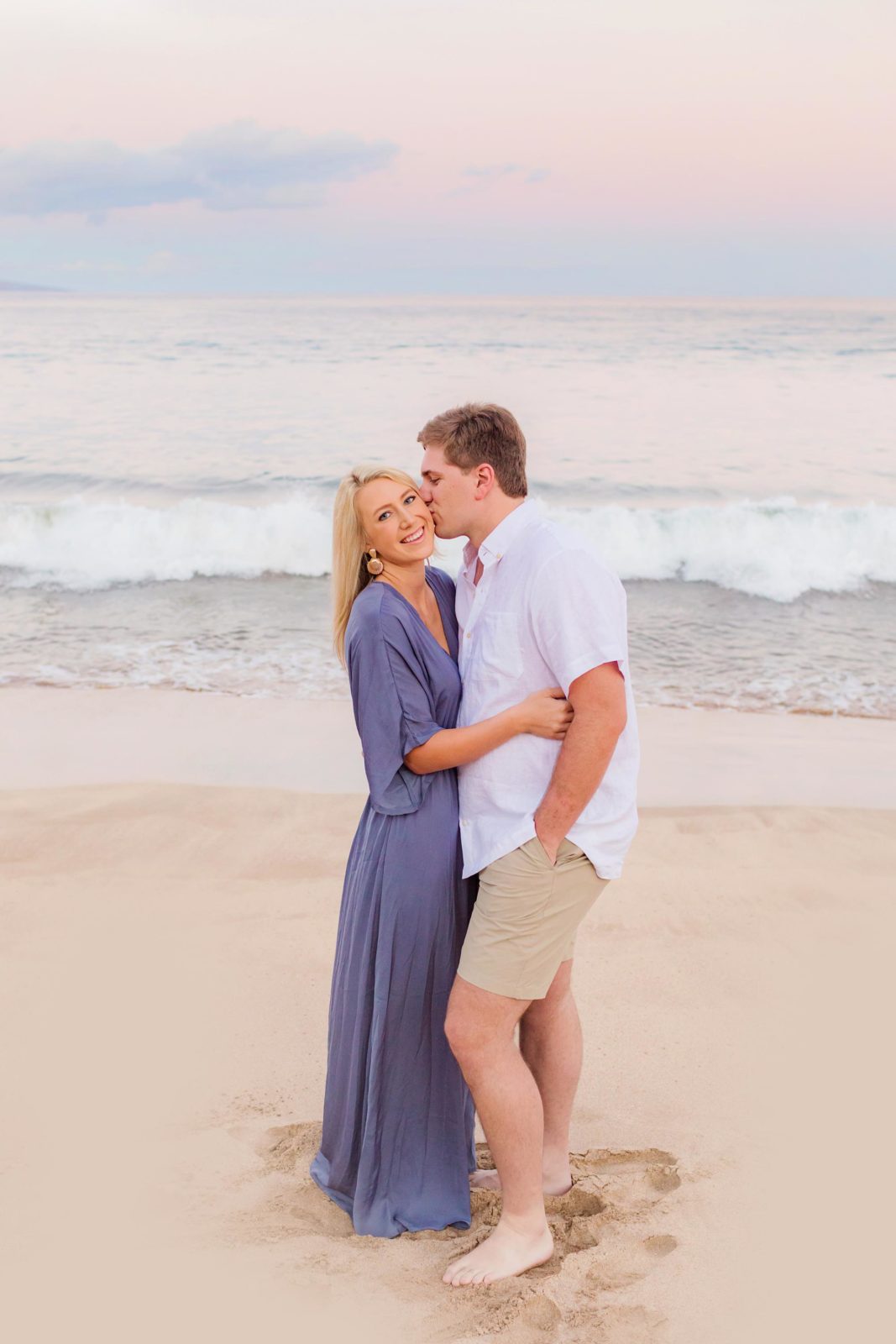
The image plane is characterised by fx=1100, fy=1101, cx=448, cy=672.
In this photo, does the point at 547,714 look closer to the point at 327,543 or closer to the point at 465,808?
the point at 465,808

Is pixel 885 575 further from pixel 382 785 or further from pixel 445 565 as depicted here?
pixel 382 785

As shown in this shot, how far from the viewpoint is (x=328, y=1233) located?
290 centimetres

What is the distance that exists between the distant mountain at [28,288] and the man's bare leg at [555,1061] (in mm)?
41284

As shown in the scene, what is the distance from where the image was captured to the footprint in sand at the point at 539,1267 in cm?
252

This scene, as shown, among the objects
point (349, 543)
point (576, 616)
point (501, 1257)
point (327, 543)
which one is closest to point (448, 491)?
point (349, 543)

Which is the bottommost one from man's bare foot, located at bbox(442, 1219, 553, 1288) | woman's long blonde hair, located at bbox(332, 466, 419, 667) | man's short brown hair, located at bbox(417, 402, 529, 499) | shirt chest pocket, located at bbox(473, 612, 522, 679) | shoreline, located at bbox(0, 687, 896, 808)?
man's bare foot, located at bbox(442, 1219, 553, 1288)

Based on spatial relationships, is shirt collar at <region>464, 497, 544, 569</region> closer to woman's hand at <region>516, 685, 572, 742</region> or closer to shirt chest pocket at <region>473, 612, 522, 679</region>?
shirt chest pocket at <region>473, 612, 522, 679</region>

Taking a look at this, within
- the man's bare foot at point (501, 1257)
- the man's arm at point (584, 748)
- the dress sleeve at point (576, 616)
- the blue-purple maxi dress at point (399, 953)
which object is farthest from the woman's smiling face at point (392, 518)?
the man's bare foot at point (501, 1257)

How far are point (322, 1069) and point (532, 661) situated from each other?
1.92 metres

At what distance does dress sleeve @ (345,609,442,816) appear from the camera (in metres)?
2.65

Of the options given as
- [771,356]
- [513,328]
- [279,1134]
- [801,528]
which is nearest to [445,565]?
[801,528]

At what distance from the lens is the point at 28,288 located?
41281 millimetres

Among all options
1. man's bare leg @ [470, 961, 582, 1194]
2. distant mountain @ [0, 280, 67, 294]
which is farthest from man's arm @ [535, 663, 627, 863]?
distant mountain @ [0, 280, 67, 294]

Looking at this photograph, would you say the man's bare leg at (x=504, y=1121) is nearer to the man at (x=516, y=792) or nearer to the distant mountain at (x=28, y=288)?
the man at (x=516, y=792)
